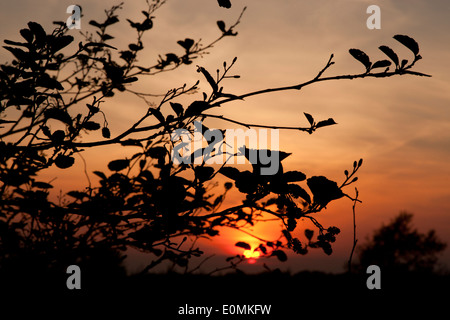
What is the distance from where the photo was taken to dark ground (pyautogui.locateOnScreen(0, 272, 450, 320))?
13.6 ft

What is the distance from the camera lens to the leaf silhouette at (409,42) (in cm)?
296

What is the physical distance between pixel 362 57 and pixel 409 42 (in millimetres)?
385

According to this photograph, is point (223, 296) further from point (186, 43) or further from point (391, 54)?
point (391, 54)

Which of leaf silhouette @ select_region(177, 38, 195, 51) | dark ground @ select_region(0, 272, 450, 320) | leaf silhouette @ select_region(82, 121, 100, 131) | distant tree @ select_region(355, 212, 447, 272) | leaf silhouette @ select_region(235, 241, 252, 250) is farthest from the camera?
distant tree @ select_region(355, 212, 447, 272)

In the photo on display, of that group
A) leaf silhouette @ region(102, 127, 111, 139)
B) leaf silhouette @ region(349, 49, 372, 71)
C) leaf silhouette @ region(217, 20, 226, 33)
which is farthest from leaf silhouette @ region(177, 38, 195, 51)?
leaf silhouette @ region(349, 49, 372, 71)

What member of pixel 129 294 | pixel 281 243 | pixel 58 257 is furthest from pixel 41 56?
pixel 129 294

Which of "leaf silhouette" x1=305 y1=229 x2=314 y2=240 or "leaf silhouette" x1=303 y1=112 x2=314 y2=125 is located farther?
"leaf silhouette" x1=305 y1=229 x2=314 y2=240

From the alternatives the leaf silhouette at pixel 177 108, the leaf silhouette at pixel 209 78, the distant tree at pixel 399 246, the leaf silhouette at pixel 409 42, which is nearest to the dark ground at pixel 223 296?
the leaf silhouette at pixel 177 108

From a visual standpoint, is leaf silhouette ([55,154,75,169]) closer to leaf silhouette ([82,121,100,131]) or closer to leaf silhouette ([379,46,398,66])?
leaf silhouette ([82,121,100,131])

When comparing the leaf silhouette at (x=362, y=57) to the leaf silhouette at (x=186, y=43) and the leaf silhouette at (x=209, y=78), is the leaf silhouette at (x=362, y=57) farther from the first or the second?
the leaf silhouette at (x=186, y=43)

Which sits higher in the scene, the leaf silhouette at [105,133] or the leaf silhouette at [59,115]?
the leaf silhouette at [59,115]

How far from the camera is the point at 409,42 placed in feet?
9.81

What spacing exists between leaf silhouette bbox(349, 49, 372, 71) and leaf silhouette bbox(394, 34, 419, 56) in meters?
0.32

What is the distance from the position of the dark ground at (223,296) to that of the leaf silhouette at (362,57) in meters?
2.12
